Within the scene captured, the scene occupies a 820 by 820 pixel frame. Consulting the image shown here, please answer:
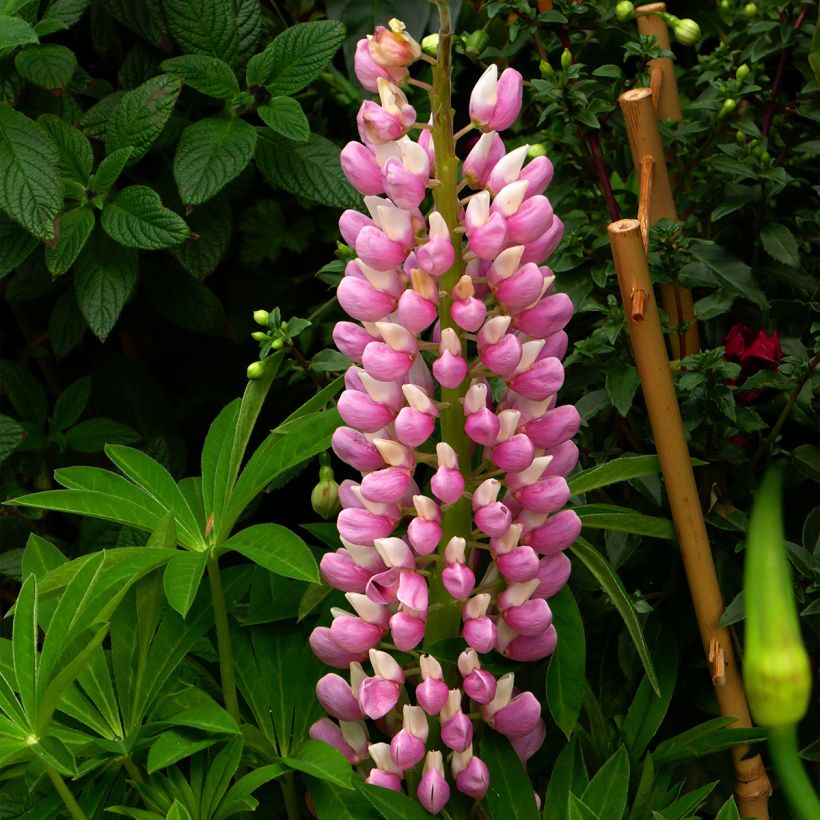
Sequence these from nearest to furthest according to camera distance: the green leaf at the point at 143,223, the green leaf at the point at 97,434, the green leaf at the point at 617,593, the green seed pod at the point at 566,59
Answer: the green leaf at the point at 617,593, the green seed pod at the point at 566,59, the green leaf at the point at 143,223, the green leaf at the point at 97,434

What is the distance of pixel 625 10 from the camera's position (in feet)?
3.17

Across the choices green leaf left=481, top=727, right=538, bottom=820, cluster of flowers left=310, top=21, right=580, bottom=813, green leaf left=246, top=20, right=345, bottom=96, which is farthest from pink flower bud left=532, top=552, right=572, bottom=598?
green leaf left=246, top=20, right=345, bottom=96

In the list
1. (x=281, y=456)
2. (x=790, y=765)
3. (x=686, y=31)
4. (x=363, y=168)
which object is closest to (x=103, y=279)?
(x=281, y=456)

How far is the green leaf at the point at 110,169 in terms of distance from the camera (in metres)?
1.04

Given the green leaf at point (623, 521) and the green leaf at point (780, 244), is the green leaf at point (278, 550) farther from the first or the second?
the green leaf at point (780, 244)

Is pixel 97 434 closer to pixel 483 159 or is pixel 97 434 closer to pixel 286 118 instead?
pixel 286 118

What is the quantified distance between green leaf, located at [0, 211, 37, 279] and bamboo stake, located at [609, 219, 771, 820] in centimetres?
61

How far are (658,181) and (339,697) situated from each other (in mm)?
499

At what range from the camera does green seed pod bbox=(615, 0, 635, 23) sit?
966 millimetres

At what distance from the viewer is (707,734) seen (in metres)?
0.83

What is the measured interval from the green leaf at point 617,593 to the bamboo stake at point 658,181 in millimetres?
241

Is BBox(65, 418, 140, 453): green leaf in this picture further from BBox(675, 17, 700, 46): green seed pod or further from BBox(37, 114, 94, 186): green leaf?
BBox(675, 17, 700, 46): green seed pod

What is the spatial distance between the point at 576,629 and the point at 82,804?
38cm

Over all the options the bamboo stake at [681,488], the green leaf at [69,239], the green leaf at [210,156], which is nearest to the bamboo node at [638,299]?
the bamboo stake at [681,488]
